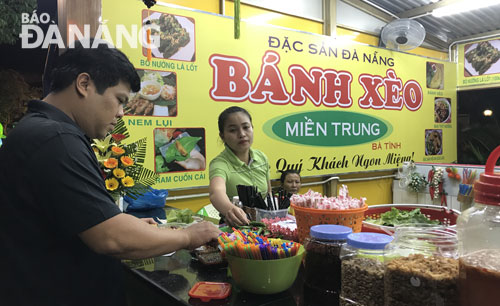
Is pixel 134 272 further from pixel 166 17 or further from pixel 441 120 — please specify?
pixel 441 120

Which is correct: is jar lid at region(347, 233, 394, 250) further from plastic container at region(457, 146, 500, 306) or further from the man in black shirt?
the man in black shirt

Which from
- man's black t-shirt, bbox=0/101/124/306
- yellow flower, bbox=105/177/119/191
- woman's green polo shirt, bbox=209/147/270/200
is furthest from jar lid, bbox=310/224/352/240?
yellow flower, bbox=105/177/119/191

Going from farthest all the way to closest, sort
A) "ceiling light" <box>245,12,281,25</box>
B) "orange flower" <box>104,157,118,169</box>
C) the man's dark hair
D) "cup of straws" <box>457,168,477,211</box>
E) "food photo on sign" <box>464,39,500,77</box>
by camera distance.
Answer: "food photo on sign" <box>464,39,500,77</box>, "ceiling light" <box>245,12,281,25</box>, "cup of straws" <box>457,168,477,211</box>, "orange flower" <box>104,157,118,169</box>, the man's dark hair

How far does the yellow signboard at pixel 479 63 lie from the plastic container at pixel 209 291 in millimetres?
6128

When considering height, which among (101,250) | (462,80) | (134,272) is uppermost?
(462,80)

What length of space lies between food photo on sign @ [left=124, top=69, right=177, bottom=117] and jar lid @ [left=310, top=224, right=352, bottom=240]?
Answer: 2.46 m

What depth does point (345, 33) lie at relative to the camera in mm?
4996

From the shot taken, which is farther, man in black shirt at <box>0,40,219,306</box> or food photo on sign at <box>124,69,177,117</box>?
food photo on sign at <box>124,69,177,117</box>

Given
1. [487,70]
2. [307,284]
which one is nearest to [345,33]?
[487,70]

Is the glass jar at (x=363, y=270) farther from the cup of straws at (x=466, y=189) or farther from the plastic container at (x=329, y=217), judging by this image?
the cup of straws at (x=466, y=189)

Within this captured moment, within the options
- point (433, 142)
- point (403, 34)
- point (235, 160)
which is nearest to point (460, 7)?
point (403, 34)

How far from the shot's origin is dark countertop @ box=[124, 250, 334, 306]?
100 centimetres

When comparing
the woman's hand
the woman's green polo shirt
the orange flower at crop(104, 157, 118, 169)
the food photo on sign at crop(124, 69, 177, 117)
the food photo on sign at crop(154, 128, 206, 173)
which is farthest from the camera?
the food photo on sign at crop(154, 128, 206, 173)

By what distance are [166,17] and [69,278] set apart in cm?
278
